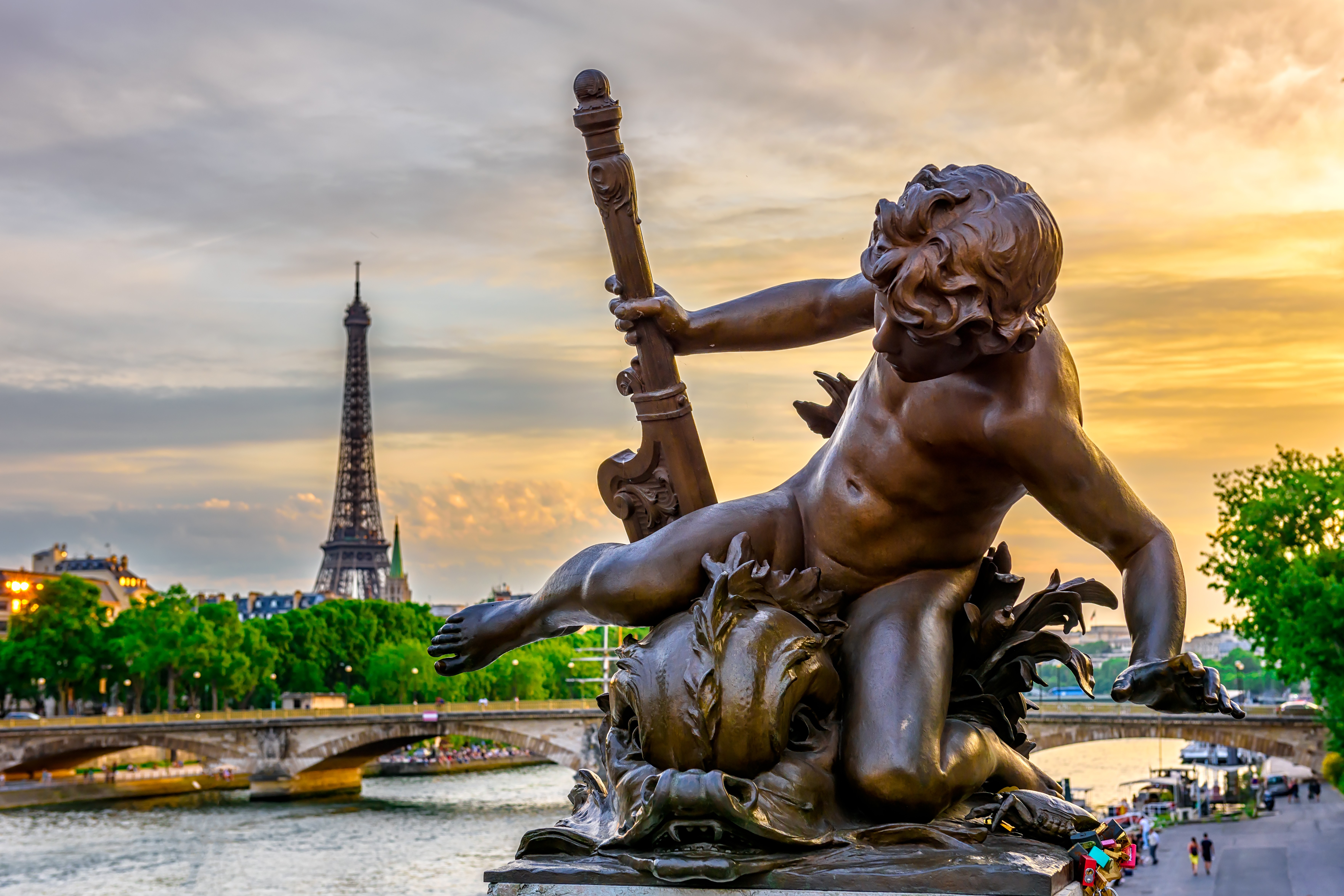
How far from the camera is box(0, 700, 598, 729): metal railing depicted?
51.6m

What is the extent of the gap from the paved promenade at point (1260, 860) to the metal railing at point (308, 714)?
65.3 feet

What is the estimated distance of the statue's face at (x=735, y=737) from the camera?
3.81 metres

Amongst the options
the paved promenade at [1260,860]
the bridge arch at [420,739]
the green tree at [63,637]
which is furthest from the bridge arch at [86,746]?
the paved promenade at [1260,860]

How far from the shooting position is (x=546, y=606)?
15.2 feet

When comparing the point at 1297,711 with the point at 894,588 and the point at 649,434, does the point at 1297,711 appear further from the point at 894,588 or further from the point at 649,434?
the point at 894,588

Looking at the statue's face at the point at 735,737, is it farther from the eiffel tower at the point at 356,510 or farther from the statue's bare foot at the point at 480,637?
the eiffel tower at the point at 356,510

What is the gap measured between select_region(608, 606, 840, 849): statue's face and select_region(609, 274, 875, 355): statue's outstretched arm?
1084 mm

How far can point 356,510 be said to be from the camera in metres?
103

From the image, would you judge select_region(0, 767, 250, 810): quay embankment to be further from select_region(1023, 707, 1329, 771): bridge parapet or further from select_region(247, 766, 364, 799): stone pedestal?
select_region(1023, 707, 1329, 771): bridge parapet

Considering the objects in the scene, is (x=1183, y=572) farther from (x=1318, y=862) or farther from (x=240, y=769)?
(x=240, y=769)

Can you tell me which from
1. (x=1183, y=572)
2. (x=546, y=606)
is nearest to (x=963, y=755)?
(x=1183, y=572)

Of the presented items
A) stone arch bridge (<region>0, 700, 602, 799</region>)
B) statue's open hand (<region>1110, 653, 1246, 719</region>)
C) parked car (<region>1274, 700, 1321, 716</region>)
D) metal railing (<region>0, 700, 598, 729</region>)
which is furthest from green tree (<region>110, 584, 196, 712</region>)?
statue's open hand (<region>1110, 653, 1246, 719</region>)

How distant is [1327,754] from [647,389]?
46.5 metres

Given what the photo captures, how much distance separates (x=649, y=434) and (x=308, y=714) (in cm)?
5154
